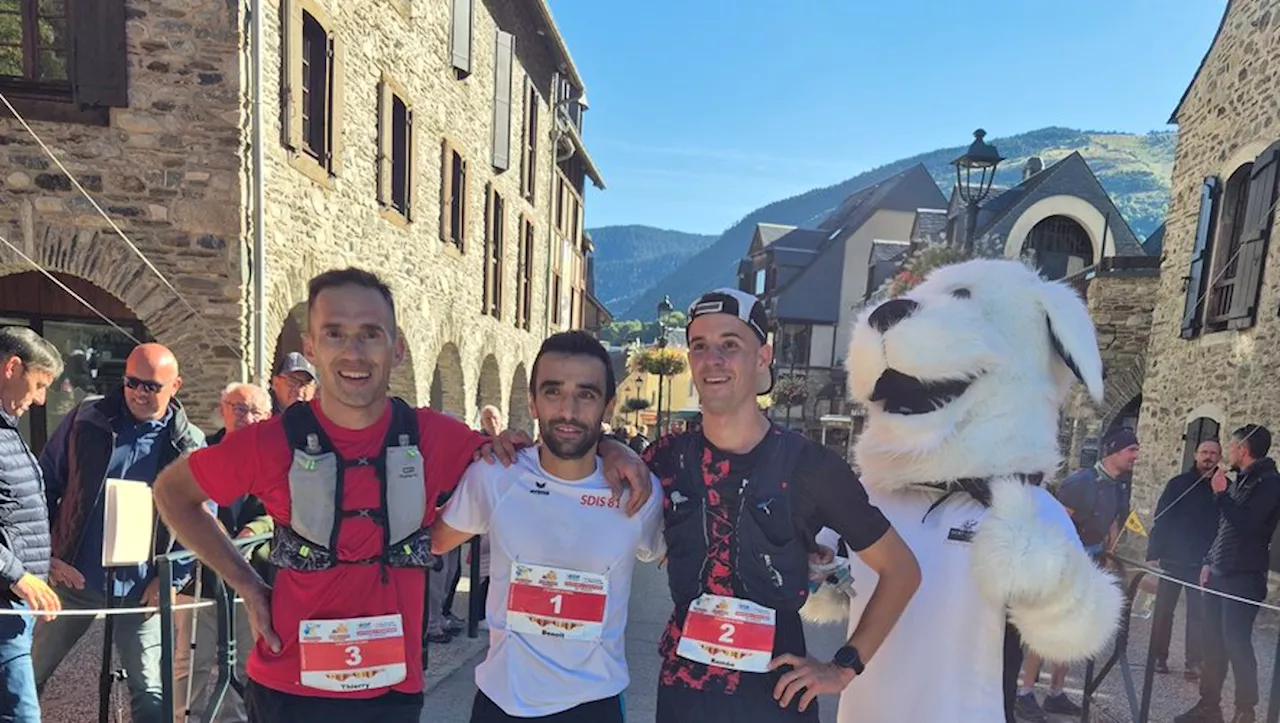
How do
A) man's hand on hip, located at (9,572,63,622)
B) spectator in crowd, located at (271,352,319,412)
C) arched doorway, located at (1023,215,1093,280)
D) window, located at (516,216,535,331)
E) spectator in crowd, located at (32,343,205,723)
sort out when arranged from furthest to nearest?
window, located at (516,216,535,331)
arched doorway, located at (1023,215,1093,280)
spectator in crowd, located at (271,352,319,412)
spectator in crowd, located at (32,343,205,723)
man's hand on hip, located at (9,572,63,622)

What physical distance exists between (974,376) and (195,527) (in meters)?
2.25

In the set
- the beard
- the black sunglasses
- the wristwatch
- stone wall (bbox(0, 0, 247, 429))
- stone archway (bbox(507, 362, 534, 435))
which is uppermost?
stone wall (bbox(0, 0, 247, 429))

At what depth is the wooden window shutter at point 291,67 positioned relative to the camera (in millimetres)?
6270

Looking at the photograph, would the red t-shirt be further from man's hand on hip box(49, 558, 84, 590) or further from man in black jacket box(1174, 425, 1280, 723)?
man in black jacket box(1174, 425, 1280, 723)

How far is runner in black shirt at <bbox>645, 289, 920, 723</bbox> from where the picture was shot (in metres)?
1.68

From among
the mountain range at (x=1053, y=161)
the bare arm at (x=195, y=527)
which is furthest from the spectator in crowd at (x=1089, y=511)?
the mountain range at (x=1053, y=161)

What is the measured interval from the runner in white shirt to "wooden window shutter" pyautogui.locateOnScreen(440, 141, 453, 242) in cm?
997

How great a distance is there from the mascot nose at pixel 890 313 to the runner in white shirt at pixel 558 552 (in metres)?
0.89

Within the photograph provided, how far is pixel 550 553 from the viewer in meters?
1.86

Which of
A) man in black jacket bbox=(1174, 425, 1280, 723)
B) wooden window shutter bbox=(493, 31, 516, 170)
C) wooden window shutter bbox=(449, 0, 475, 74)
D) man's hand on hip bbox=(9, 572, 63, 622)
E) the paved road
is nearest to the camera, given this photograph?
Answer: man's hand on hip bbox=(9, 572, 63, 622)

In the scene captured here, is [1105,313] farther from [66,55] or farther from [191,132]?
[66,55]

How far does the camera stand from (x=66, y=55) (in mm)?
5574

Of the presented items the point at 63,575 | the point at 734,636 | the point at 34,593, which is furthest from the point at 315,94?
the point at 734,636

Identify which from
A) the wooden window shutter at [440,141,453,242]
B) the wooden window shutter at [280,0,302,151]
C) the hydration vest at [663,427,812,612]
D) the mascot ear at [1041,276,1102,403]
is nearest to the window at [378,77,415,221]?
the wooden window shutter at [440,141,453,242]
